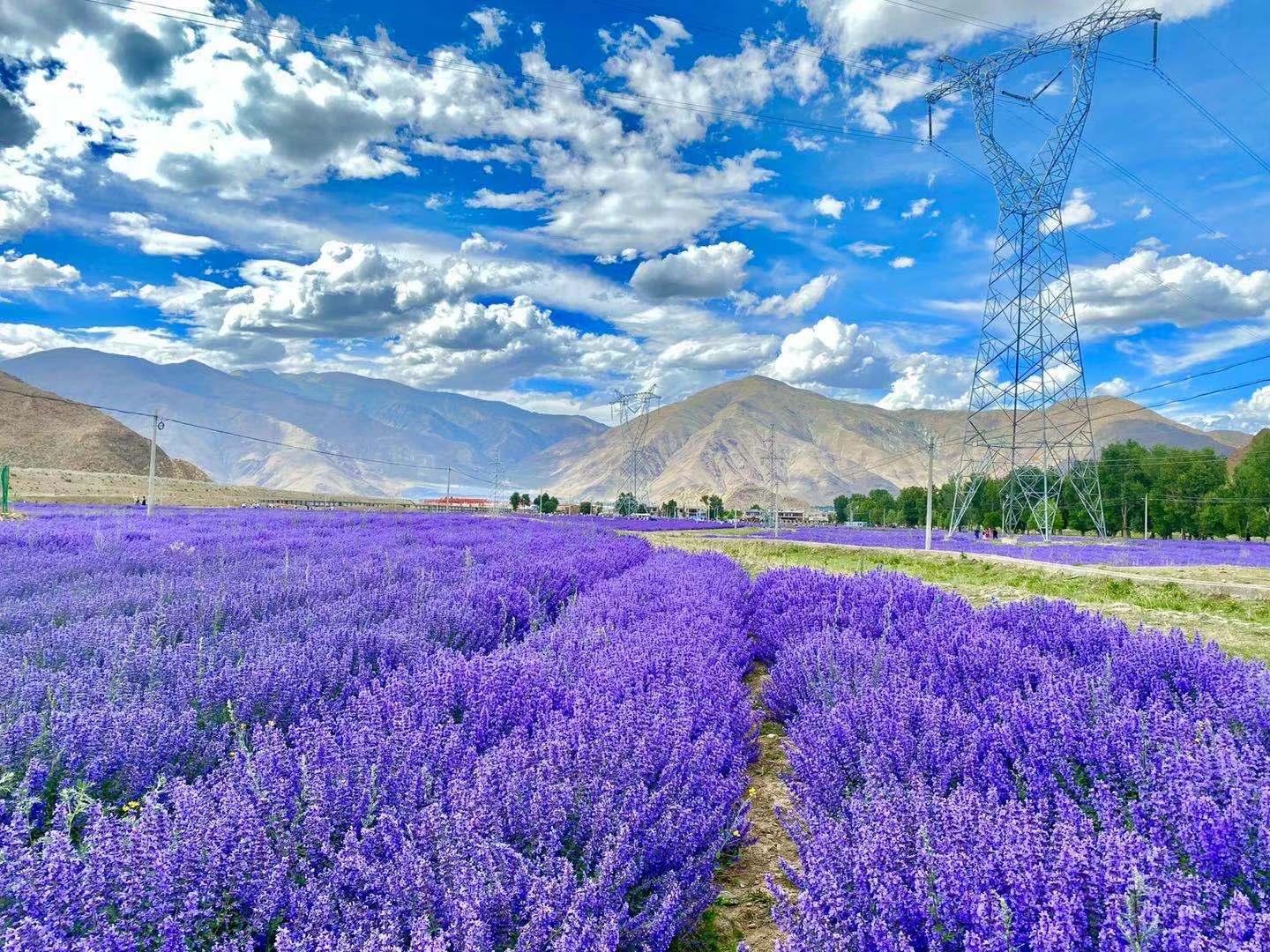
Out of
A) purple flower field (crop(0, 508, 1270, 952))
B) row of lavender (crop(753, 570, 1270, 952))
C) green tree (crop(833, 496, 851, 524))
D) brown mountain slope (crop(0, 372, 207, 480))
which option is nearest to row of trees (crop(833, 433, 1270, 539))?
green tree (crop(833, 496, 851, 524))

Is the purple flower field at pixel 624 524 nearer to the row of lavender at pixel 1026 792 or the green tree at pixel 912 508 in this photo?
the row of lavender at pixel 1026 792

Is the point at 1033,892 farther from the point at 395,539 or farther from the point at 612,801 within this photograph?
the point at 395,539

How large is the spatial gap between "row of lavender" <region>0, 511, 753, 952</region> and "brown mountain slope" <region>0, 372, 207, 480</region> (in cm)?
10258

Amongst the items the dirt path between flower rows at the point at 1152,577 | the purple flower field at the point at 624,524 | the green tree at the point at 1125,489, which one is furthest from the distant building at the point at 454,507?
the green tree at the point at 1125,489

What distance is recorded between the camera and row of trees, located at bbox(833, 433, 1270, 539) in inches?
1870

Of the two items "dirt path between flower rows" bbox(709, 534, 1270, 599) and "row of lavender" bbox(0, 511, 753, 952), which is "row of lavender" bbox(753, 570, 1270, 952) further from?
"dirt path between flower rows" bbox(709, 534, 1270, 599)

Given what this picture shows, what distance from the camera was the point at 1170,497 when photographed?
53.3 m

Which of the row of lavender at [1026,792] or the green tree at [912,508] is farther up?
the green tree at [912,508]

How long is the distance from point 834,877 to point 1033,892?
0.43m

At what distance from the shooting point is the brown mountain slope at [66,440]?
88.9m

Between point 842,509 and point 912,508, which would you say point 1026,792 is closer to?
point 912,508

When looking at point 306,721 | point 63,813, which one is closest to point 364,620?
point 306,721

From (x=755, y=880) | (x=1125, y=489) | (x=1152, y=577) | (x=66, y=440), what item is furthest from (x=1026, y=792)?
(x=66, y=440)

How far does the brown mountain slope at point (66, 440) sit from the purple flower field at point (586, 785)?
103081 mm
